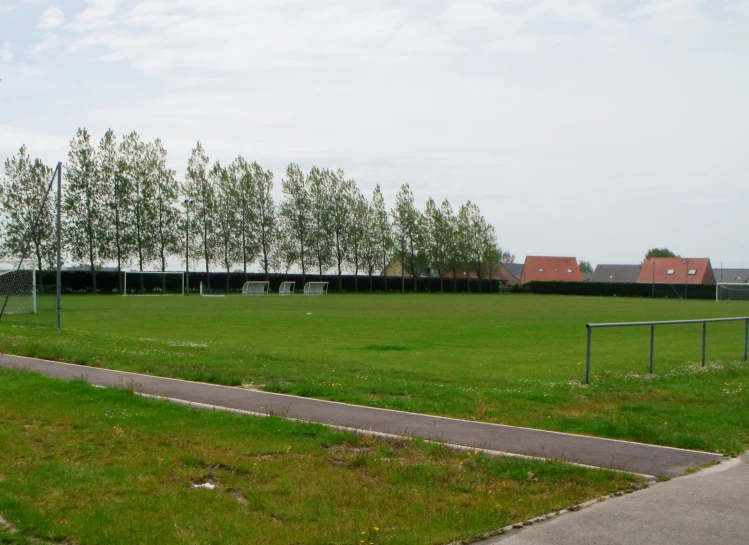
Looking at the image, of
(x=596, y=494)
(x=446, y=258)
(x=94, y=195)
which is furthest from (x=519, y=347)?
(x=446, y=258)

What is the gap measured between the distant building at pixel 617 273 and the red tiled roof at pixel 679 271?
1066cm

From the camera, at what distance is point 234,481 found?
6730mm

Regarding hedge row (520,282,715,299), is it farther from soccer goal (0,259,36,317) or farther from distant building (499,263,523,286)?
soccer goal (0,259,36,317)

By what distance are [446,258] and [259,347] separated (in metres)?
98.4

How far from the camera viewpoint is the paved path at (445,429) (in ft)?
26.1

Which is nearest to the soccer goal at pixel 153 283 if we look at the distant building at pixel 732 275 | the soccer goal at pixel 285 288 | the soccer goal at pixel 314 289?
the soccer goal at pixel 285 288

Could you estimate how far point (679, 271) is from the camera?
134500 millimetres

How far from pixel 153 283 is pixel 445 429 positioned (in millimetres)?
81419

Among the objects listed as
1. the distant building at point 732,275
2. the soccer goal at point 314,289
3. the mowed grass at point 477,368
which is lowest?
the mowed grass at point 477,368

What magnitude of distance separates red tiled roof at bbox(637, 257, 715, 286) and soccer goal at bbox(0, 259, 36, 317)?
112502 mm

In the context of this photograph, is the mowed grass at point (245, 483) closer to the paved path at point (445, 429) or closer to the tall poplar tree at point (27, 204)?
the paved path at point (445, 429)

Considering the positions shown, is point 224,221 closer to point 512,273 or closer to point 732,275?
point 512,273

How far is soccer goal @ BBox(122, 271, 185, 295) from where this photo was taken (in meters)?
84.3

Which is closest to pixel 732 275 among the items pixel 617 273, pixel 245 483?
pixel 617 273
